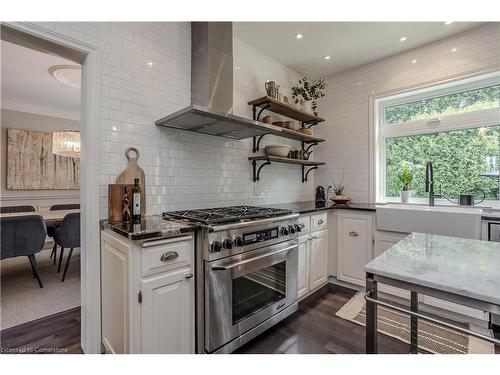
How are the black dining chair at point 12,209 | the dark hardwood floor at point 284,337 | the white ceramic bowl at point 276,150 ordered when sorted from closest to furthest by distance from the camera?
the dark hardwood floor at point 284,337, the white ceramic bowl at point 276,150, the black dining chair at point 12,209

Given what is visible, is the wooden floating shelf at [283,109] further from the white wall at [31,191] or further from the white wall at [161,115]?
the white wall at [31,191]

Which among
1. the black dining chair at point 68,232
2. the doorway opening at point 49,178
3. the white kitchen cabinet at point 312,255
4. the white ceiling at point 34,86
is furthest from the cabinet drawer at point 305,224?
the white ceiling at point 34,86

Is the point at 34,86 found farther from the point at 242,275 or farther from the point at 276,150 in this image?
the point at 242,275

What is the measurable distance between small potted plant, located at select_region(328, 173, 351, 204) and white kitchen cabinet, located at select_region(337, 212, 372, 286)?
0.88ft

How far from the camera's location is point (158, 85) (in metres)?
2.01

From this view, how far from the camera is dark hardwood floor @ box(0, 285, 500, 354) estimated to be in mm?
1746

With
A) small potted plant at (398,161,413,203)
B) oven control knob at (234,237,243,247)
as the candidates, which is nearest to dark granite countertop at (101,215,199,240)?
oven control knob at (234,237,243,247)

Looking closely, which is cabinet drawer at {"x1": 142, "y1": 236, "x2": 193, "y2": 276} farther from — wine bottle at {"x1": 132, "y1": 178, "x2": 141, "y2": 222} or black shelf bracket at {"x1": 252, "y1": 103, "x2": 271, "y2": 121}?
black shelf bracket at {"x1": 252, "y1": 103, "x2": 271, "y2": 121}

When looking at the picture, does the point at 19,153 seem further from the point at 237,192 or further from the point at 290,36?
the point at 290,36

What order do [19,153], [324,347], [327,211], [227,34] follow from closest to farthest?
[324,347] < [227,34] < [327,211] < [19,153]

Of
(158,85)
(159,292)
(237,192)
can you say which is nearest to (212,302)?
(159,292)

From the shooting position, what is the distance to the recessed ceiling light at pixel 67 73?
3.03 metres

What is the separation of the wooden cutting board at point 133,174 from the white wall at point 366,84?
2528mm

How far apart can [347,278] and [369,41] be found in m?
2.60
